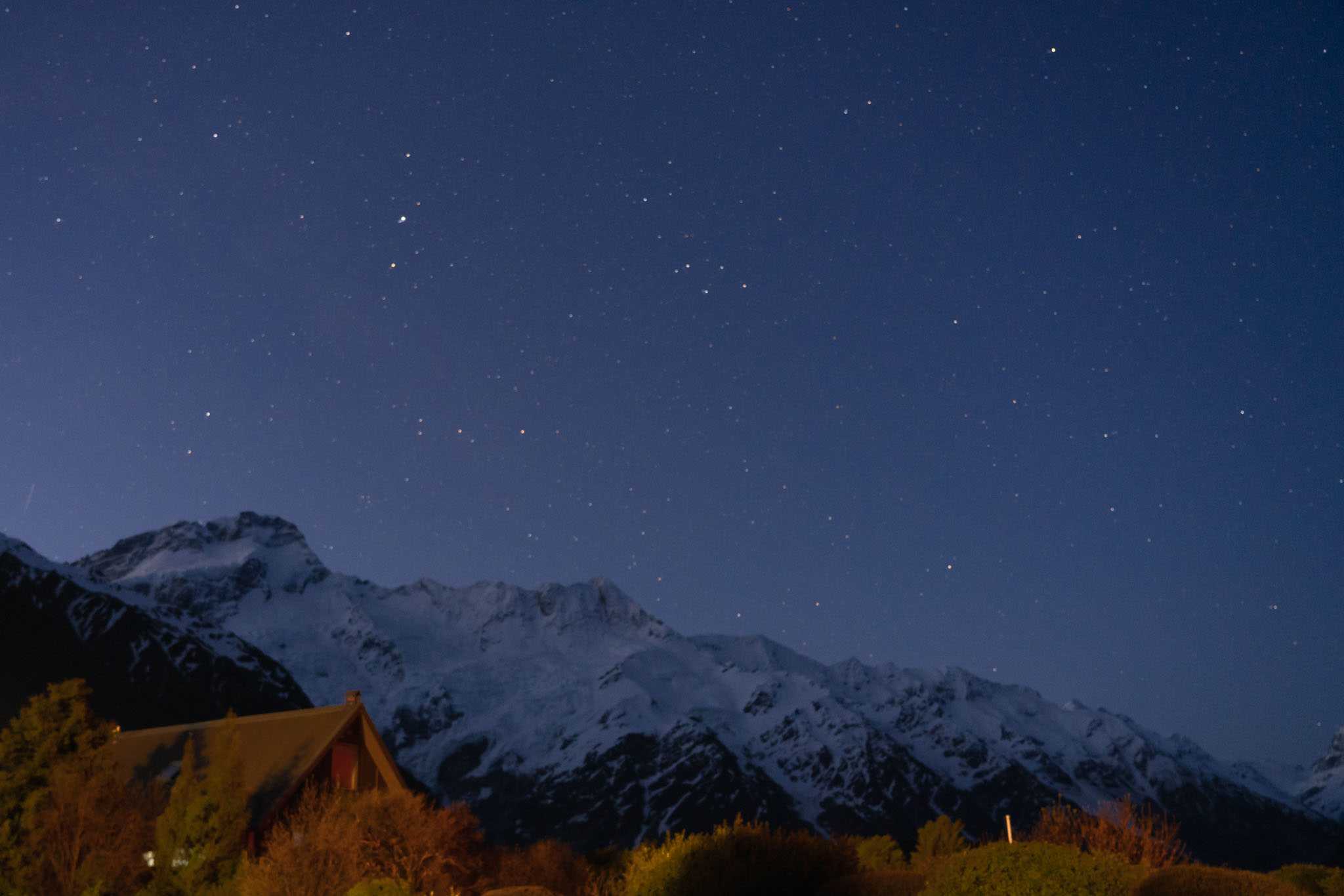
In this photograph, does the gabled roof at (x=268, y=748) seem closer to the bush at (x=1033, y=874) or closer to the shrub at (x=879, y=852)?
the bush at (x=1033, y=874)

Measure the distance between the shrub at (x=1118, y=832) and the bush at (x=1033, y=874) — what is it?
1013cm

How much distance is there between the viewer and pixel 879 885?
79.3 ft

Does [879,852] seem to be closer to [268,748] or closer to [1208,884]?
[268,748]

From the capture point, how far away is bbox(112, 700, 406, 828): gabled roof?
1480 inches

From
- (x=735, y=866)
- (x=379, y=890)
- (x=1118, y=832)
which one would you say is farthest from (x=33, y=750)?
(x=1118, y=832)

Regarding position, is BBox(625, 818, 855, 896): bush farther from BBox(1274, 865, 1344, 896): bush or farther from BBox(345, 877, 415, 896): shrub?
BBox(1274, 865, 1344, 896): bush

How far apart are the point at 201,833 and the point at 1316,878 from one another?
31566mm

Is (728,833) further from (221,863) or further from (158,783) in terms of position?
→ (158,783)

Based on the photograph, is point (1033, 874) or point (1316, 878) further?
point (1316, 878)

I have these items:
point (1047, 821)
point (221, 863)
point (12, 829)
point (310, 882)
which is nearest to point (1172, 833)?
point (1047, 821)

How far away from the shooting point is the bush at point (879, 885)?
2342cm

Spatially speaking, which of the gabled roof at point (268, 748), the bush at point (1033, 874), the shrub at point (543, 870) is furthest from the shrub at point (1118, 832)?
the gabled roof at point (268, 748)

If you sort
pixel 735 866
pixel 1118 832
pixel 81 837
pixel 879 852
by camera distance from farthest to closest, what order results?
pixel 879 852 → pixel 1118 832 → pixel 81 837 → pixel 735 866

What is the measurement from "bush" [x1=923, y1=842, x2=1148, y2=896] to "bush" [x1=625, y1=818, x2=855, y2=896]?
6.09m
